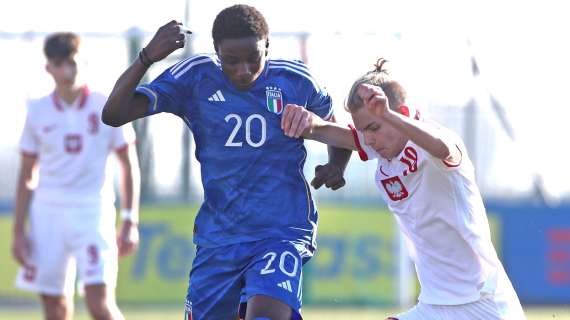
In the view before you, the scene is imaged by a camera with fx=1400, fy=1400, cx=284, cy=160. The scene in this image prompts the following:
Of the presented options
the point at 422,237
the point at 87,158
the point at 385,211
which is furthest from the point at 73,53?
the point at 385,211

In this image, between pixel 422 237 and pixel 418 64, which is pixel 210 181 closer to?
pixel 422 237

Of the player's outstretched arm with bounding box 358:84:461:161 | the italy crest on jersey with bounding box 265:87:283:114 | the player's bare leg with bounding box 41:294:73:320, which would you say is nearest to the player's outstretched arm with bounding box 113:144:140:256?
the player's bare leg with bounding box 41:294:73:320

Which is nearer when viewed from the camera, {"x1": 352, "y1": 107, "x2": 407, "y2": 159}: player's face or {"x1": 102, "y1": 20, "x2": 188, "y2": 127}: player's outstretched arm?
{"x1": 352, "y1": 107, "x2": 407, "y2": 159}: player's face

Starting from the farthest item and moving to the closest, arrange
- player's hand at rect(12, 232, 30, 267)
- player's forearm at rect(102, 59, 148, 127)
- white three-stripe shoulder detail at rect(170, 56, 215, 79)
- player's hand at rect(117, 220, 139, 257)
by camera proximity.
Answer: player's hand at rect(12, 232, 30, 267) < player's hand at rect(117, 220, 139, 257) < white three-stripe shoulder detail at rect(170, 56, 215, 79) < player's forearm at rect(102, 59, 148, 127)

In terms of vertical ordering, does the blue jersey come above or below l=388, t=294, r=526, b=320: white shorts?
above

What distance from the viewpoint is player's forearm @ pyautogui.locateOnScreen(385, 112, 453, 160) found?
605 cm

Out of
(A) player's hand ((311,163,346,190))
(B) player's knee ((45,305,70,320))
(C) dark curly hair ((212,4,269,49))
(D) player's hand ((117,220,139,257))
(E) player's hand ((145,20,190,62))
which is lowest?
(B) player's knee ((45,305,70,320))

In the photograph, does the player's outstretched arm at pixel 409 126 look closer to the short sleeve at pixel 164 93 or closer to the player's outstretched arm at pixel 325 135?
the player's outstretched arm at pixel 325 135

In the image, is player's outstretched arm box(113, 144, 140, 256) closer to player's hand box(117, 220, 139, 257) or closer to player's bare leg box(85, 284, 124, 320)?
player's hand box(117, 220, 139, 257)

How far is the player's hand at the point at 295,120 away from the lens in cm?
657

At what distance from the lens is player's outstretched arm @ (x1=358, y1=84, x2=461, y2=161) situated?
6.00 meters

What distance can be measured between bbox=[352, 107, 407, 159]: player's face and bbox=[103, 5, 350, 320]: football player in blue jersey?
0.56m

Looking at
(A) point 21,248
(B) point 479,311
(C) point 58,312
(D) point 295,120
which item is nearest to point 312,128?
(D) point 295,120

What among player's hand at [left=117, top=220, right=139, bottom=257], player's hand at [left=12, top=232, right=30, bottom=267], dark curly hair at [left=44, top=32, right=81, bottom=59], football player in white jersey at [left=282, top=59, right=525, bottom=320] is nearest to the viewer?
football player in white jersey at [left=282, top=59, right=525, bottom=320]
